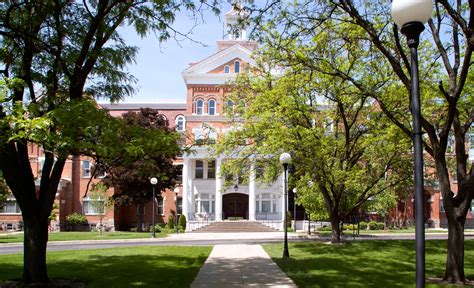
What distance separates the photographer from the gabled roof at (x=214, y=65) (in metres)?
46.8

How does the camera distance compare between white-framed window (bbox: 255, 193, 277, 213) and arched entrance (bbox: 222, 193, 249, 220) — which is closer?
white-framed window (bbox: 255, 193, 277, 213)

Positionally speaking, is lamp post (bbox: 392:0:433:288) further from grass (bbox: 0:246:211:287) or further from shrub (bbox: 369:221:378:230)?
shrub (bbox: 369:221:378:230)

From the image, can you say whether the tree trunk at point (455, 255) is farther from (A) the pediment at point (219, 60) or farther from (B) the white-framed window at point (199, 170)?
(B) the white-framed window at point (199, 170)

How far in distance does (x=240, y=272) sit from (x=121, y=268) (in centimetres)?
362

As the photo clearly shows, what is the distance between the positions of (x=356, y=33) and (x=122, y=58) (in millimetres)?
8145

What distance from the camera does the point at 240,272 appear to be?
1322 cm

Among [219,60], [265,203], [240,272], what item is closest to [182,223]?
[265,203]

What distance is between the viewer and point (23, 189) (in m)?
10.9

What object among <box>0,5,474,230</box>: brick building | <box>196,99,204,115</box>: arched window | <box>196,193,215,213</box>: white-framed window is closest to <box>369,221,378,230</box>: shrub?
<box>0,5,474,230</box>: brick building

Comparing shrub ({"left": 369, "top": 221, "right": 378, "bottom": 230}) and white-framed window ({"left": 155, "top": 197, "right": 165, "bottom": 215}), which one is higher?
white-framed window ({"left": 155, "top": 197, "right": 165, "bottom": 215})

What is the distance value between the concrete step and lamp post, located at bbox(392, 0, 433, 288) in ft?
120

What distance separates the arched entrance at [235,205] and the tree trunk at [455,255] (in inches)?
1533

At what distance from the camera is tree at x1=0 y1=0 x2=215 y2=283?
9.59 metres

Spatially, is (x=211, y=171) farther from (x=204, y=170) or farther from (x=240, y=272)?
(x=240, y=272)
